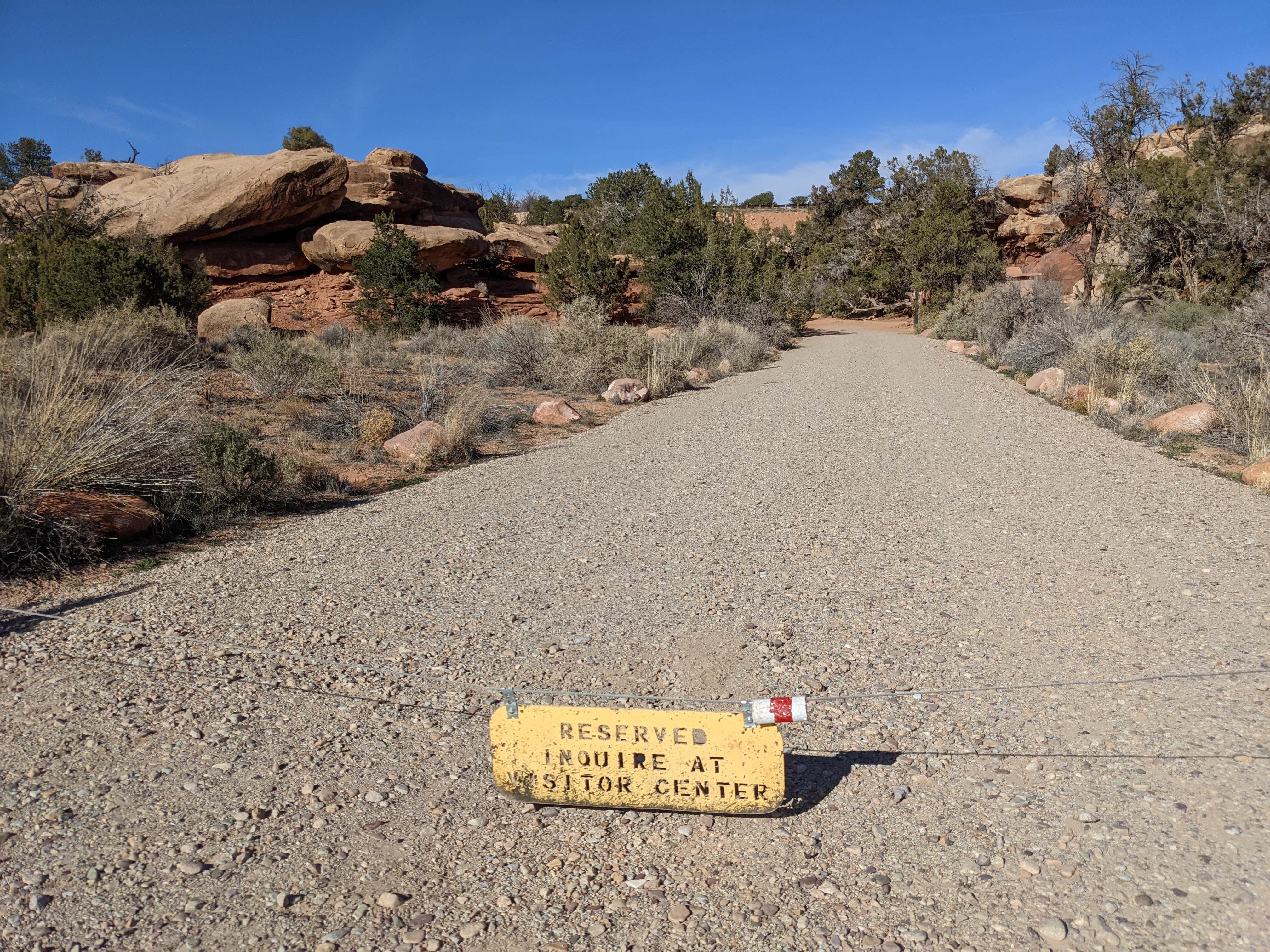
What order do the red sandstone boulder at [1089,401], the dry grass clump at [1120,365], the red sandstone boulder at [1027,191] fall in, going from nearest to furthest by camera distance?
the red sandstone boulder at [1089,401] → the dry grass clump at [1120,365] → the red sandstone boulder at [1027,191]

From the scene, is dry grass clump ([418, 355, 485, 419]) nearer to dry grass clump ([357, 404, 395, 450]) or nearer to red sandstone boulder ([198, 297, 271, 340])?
dry grass clump ([357, 404, 395, 450])

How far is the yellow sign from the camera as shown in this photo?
2.47 meters

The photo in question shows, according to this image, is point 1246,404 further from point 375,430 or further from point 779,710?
point 375,430

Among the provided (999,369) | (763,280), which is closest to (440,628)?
(999,369)

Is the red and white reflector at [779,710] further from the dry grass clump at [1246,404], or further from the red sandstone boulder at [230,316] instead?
the red sandstone boulder at [230,316]

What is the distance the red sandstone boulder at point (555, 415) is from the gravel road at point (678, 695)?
5.18m

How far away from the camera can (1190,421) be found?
9.05 metres

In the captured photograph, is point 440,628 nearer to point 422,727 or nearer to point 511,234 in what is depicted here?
point 422,727

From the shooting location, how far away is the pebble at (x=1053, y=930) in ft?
6.50

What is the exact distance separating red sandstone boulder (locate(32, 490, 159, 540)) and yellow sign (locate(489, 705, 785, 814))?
3.95m

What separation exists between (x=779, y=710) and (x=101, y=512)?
4.91 metres

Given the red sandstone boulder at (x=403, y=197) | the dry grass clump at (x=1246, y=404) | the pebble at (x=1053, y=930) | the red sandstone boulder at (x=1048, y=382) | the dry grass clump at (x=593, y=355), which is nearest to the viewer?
the pebble at (x=1053, y=930)

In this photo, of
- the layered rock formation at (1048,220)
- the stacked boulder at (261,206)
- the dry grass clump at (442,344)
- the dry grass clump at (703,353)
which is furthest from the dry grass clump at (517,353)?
the layered rock formation at (1048,220)

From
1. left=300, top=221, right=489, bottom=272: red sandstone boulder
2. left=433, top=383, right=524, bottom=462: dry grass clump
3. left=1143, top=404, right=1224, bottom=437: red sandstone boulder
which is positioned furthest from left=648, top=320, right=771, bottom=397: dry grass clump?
left=300, top=221, right=489, bottom=272: red sandstone boulder
